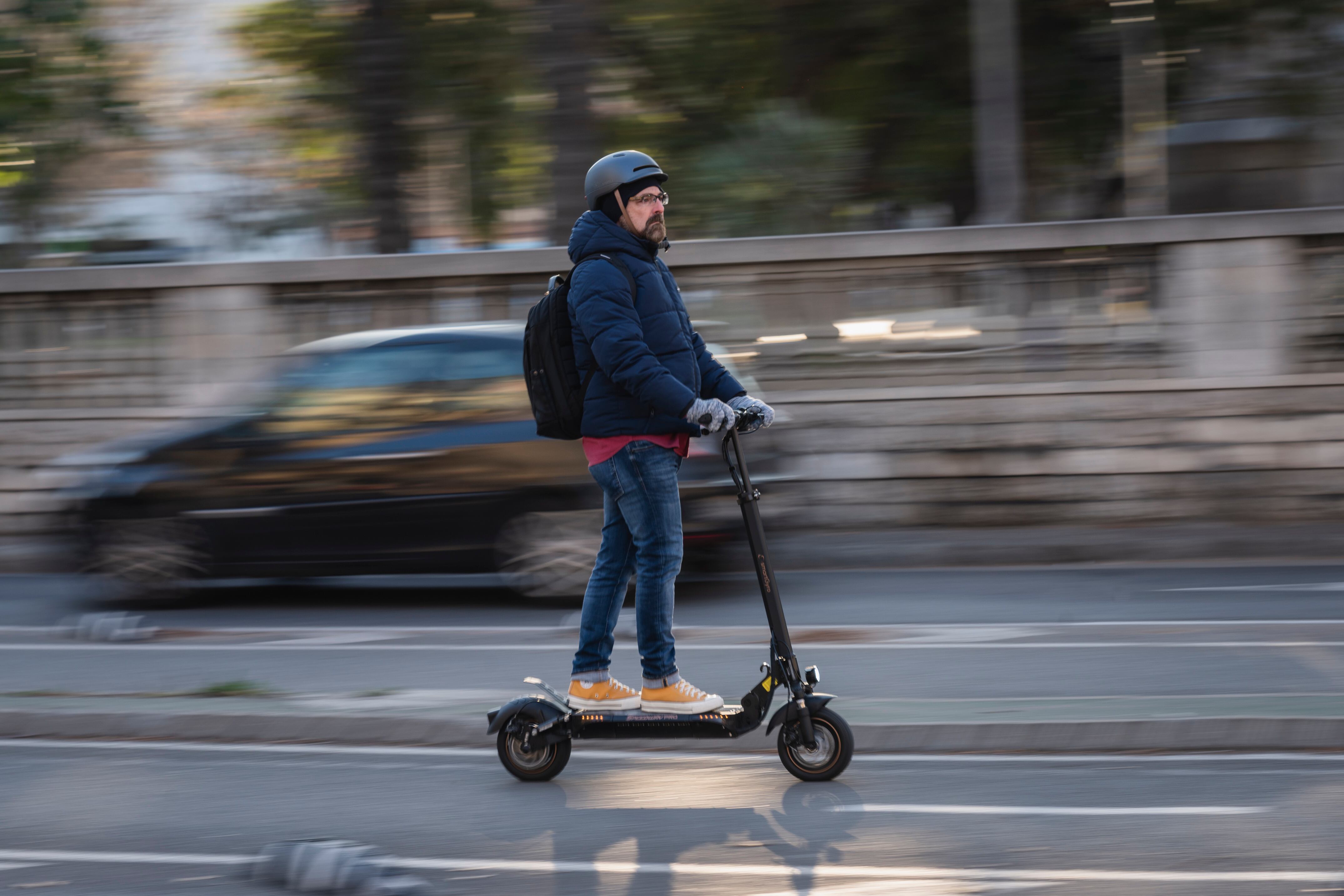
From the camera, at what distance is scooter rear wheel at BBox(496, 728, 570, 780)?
17.2 feet

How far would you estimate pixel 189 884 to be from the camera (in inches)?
168

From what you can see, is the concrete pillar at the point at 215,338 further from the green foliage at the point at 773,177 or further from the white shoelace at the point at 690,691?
the white shoelace at the point at 690,691

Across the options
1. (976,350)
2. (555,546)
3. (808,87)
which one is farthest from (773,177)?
(555,546)

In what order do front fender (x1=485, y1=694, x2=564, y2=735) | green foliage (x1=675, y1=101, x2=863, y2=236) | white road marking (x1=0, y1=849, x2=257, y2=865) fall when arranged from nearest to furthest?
white road marking (x1=0, y1=849, x2=257, y2=865) < front fender (x1=485, y1=694, x2=564, y2=735) < green foliage (x1=675, y1=101, x2=863, y2=236)

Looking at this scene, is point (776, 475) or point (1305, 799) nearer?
point (1305, 799)

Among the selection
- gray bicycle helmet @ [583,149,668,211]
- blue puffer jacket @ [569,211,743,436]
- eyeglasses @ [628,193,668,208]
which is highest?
gray bicycle helmet @ [583,149,668,211]

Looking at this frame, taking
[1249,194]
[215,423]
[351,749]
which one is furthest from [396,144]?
[1249,194]

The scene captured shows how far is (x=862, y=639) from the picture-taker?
787 cm

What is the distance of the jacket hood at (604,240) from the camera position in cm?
491

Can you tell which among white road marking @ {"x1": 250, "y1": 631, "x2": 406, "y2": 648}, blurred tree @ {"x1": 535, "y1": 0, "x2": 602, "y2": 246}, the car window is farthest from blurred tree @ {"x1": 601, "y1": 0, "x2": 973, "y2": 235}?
white road marking @ {"x1": 250, "y1": 631, "x2": 406, "y2": 648}

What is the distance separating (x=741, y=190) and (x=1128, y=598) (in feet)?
37.9

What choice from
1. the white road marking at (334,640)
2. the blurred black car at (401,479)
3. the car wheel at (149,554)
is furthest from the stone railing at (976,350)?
the white road marking at (334,640)

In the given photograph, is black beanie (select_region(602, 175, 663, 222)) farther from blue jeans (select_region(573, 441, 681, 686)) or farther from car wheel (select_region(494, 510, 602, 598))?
car wheel (select_region(494, 510, 602, 598))

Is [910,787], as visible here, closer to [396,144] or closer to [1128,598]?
[1128,598]
